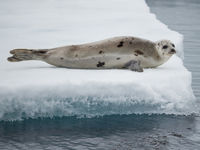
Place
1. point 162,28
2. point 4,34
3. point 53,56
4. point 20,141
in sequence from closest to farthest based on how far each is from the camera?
point 20,141, point 53,56, point 4,34, point 162,28

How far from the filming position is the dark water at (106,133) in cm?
456

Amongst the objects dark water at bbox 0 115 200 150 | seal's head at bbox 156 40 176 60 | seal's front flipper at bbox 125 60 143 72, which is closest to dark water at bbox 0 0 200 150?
dark water at bbox 0 115 200 150

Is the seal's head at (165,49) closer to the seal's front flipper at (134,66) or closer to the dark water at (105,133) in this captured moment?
the seal's front flipper at (134,66)

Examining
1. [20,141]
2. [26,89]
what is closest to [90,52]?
[26,89]

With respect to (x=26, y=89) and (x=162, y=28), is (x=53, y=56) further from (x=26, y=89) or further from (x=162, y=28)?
(x=162, y=28)

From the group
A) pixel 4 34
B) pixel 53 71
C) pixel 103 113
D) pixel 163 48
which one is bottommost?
pixel 103 113

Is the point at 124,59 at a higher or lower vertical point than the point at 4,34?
lower

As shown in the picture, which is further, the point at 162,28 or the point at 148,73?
the point at 162,28

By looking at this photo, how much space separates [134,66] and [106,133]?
120cm

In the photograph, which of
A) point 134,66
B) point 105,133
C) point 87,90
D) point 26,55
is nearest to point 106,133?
point 105,133

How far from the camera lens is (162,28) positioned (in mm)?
9062

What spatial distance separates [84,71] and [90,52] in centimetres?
33

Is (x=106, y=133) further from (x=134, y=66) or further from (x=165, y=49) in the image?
(x=165, y=49)

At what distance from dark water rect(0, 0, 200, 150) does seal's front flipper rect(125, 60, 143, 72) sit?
2.29 ft
